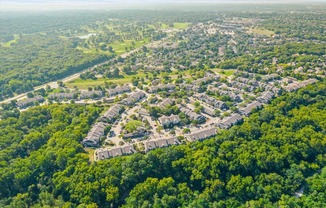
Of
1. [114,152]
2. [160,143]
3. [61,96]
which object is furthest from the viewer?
[61,96]

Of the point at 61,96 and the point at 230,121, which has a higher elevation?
the point at 230,121

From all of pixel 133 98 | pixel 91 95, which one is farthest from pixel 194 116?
pixel 91 95

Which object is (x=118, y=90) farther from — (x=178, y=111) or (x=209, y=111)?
(x=209, y=111)

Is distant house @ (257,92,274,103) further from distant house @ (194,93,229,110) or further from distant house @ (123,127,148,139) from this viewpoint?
distant house @ (123,127,148,139)

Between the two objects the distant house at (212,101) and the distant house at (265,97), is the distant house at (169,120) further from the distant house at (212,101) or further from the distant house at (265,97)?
the distant house at (265,97)

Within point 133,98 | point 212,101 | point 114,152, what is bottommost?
point 114,152

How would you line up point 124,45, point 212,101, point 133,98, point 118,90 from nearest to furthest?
point 212,101
point 133,98
point 118,90
point 124,45

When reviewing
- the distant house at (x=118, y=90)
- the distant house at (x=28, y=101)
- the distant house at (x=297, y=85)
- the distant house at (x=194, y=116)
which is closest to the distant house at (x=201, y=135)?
the distant house at (x=194, y=116)
